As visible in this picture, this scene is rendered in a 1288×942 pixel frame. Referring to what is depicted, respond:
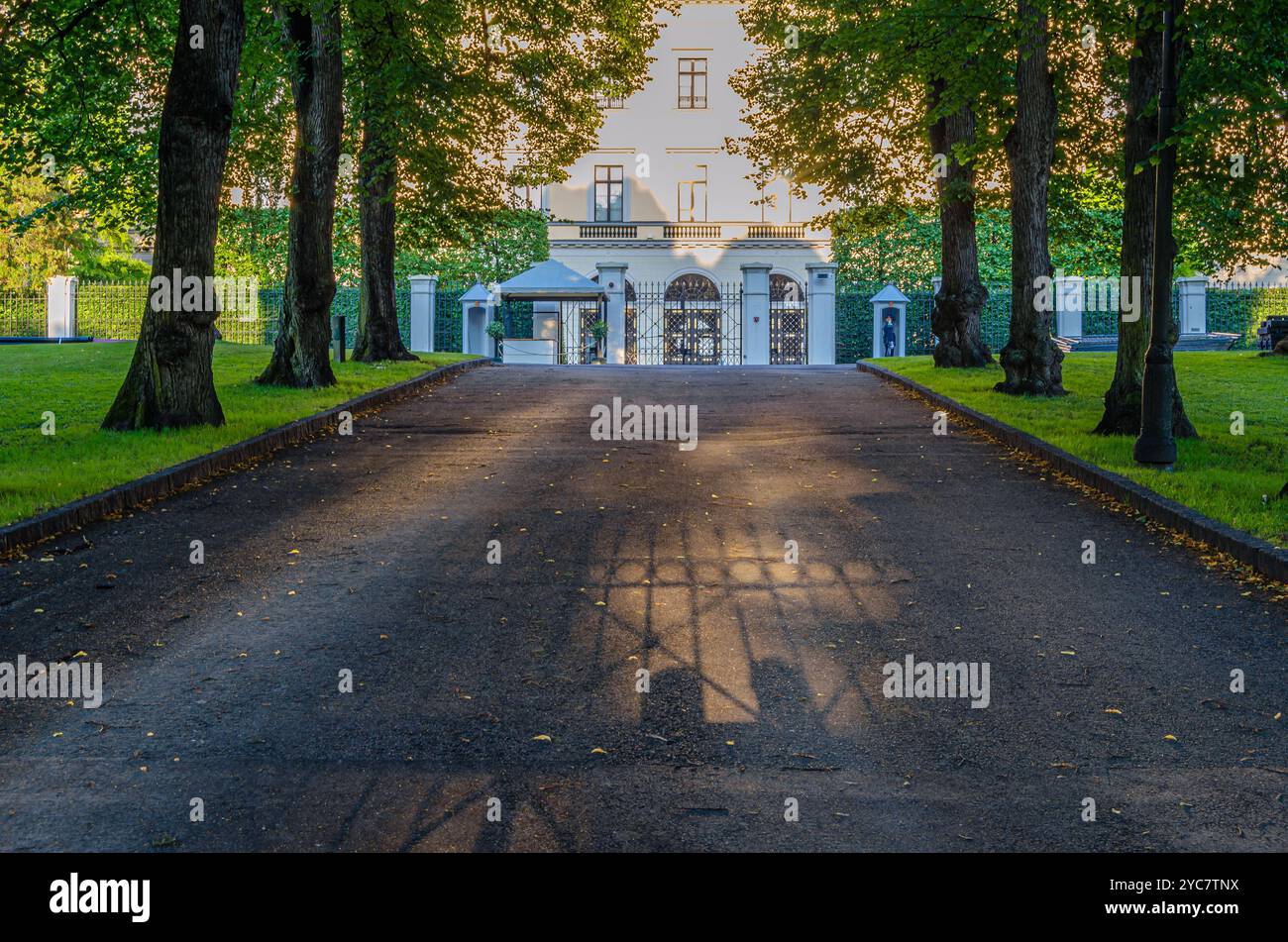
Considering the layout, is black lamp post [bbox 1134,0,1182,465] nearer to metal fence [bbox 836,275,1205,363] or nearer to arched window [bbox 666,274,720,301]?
metal fence [bbox 836,275,1205,363]

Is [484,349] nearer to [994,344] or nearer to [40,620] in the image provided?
[994,344]

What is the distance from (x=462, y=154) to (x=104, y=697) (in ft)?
85.5

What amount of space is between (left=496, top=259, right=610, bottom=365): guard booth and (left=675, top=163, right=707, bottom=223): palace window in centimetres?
813

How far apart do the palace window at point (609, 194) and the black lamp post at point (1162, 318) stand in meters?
47.2

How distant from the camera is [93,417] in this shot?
17188 millimetres

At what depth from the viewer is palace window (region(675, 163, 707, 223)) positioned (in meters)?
59.5

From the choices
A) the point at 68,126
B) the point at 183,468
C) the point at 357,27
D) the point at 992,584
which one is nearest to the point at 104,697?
the point at 992,584

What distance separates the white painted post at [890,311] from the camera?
45.8 m

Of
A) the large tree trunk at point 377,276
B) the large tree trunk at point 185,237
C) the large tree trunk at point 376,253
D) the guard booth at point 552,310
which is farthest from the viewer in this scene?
the guard booth at point 552,310

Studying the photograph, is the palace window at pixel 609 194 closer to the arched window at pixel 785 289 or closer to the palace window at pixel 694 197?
the palace window at pixel 694 197

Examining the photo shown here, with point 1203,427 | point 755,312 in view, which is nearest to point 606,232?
point 755,312
